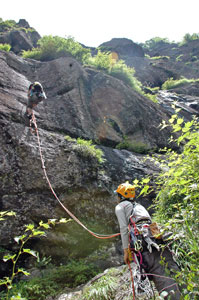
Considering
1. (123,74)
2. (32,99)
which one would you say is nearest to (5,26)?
(123,74)

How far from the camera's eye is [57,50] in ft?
44.1

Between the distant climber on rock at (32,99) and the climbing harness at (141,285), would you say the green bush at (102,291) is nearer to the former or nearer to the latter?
the climbing harness at (141,285)

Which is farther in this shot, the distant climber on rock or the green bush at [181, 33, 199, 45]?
the green bush at [181, 33, 199, 45]

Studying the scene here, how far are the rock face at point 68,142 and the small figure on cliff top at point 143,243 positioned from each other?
112 inches

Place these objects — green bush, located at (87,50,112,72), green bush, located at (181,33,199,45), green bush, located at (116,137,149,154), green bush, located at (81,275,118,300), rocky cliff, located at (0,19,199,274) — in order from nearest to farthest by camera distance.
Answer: green bush, located at (81,275,118,300)
rocky cliff, located at (0,19,199,274)
green bush, located at (116,137,149,154)
green bush, located at (87,50,112,72)
green bush, located at (181,33,199,45)

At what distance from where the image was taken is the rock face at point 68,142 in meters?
5.65

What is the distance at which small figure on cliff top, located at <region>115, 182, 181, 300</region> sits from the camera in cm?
284

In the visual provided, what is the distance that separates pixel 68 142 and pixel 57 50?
27.7ft

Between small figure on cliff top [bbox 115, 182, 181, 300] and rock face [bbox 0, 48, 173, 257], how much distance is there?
285 cm

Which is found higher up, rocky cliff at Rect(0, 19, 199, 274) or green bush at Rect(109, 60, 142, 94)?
green bush at Rect(109, 60, 142, 94)

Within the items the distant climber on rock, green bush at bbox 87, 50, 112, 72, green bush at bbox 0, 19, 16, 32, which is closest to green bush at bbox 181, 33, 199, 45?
green bush at bbox 0, 19, 16, 32

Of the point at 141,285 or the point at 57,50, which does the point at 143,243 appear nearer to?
the point at 141,285

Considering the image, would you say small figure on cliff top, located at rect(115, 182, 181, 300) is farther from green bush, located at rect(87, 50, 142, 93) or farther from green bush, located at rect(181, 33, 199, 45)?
green bush, located at rect(181, 33, 199, 45)

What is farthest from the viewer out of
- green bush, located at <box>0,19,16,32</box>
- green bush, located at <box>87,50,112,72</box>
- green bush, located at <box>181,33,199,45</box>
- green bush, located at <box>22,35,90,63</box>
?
green bush, located at <box>181,33,199,45</box>
